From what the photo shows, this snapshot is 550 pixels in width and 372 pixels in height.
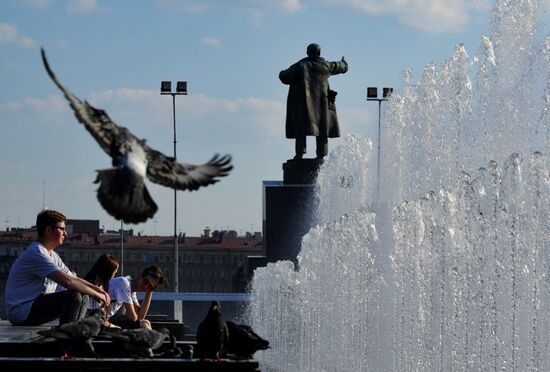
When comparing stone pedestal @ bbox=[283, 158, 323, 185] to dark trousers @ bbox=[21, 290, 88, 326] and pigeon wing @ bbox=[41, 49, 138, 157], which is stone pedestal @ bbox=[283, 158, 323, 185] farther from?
pigeon wing @ bbox=[41, 49, 138, 157]

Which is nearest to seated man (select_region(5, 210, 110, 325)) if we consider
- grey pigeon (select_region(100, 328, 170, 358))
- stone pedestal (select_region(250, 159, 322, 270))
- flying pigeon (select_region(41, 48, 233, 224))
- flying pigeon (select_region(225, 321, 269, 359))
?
grey pigeon (select_region(100, 328, 170, 358))

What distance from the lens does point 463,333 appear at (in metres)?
12.2

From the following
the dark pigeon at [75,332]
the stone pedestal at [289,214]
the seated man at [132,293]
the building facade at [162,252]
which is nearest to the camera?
the dark pigeon at [75,332]

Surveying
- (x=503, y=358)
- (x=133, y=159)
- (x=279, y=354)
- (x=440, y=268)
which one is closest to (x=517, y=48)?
(x=279, y=354)

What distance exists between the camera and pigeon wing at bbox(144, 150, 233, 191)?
542cm

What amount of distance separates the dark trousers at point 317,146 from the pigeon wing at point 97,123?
19.1m

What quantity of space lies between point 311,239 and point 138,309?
1045 centimetres

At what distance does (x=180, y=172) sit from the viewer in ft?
18.3

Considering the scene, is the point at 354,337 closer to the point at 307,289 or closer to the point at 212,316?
the point at 307,289

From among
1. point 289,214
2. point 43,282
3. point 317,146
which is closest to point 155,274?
point 43,282

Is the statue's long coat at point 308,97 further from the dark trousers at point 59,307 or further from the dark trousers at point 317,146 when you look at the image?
the dark trousers at point 59,307

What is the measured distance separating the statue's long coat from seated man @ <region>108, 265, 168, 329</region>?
15491mm

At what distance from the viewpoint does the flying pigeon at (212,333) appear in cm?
564

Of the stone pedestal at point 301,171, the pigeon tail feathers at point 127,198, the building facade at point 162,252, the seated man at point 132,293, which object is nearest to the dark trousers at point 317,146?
the stone pedestal at point 301,171
